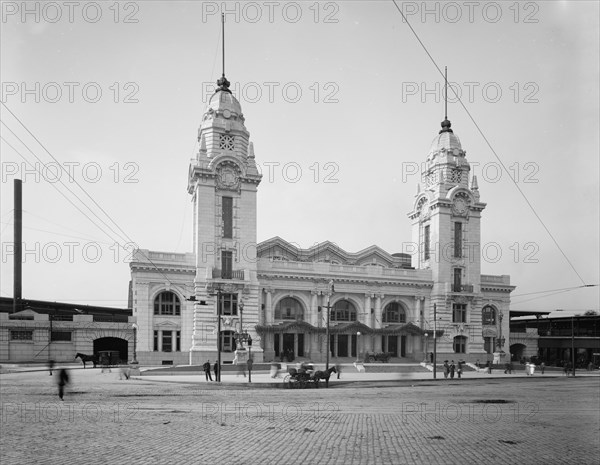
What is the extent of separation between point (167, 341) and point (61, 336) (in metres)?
9.87

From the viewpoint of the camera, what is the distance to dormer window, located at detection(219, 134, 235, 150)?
59656 mm

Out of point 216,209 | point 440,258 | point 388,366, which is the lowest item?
point 388,366

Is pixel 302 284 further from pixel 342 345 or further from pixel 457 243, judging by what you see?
pixel 457 243

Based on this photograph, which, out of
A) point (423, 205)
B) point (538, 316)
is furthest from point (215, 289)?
point (538, 316)

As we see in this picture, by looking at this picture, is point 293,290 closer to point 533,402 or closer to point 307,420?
point 533,402

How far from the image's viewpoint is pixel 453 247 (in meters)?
69.2

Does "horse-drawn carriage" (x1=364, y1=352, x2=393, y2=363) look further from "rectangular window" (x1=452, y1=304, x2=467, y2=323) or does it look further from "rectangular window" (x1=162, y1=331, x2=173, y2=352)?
"rectangular window" (x1=162, y1=331, x2=173, y2=352)

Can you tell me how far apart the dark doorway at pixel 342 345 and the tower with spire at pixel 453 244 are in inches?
420

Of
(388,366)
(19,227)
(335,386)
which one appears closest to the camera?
(335,386)

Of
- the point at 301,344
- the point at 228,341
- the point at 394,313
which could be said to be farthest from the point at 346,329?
the point at 228,341

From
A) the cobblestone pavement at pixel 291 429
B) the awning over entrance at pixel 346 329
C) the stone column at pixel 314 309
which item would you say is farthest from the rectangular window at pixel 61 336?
the cobblestone pavement at pixel 291 429

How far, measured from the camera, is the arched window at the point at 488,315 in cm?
7112

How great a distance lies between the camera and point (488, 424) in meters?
17.9

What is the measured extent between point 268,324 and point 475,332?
2403cm
